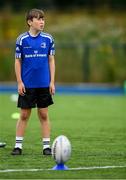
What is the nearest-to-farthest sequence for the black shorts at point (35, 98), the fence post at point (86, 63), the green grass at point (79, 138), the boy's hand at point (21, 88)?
1. the green grass at point (79, 138)
2. the boy's hand at point (21, 88)
3. the black shorts at point (35, 98)
4. the fence post at point (86, 63)


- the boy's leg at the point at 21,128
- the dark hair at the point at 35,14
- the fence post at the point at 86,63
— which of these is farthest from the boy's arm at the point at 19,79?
the fence post at the point at 86,63

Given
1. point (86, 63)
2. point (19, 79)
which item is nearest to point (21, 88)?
point (19, 79)

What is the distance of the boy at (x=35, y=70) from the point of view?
10.4m

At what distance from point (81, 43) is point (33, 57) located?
70.4ft

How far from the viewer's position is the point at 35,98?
415 inches

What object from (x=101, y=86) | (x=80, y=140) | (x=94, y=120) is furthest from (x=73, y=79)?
(x=80, y=140)

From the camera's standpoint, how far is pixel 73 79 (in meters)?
31.2

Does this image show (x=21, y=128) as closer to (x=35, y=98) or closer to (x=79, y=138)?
(x=35, y=98)

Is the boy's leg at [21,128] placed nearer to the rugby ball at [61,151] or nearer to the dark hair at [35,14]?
the dark hair at [35,14]

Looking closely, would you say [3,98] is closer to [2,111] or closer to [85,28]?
[2,111]

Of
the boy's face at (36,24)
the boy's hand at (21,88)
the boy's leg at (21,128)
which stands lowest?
the boy's leg at (21,128)

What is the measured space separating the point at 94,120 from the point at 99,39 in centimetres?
1681

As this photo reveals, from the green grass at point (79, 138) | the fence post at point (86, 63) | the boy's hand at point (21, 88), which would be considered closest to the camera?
the green grass at point (79, 138)

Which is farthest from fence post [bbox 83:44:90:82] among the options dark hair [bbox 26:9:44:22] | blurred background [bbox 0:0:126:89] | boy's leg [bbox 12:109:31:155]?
dark hair [bbox 26:9:44:22]
